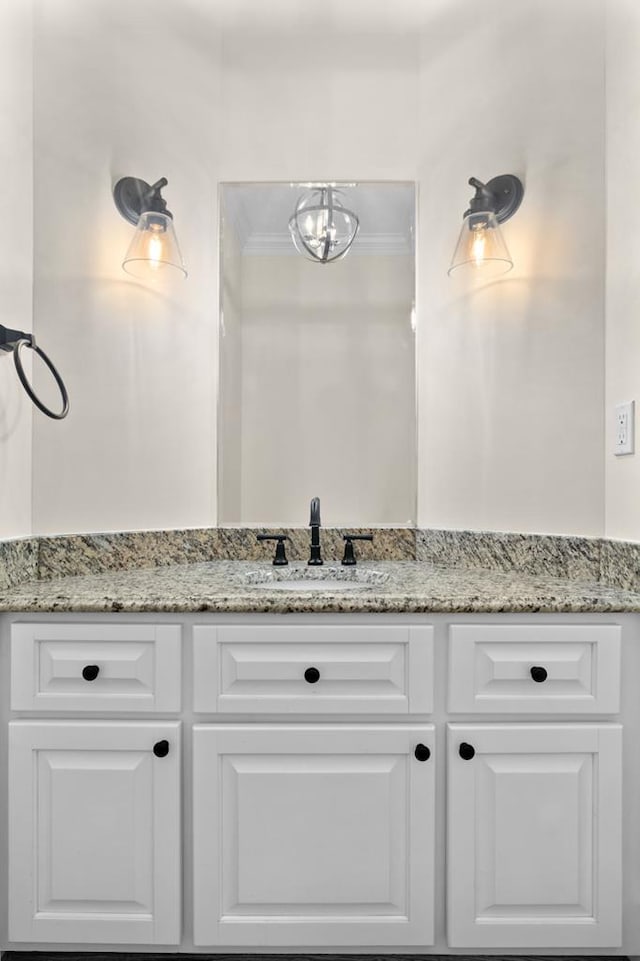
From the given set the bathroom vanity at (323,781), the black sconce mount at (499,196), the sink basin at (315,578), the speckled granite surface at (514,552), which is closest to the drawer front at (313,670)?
the bathroom vanity at (323,781)

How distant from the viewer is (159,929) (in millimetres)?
1225

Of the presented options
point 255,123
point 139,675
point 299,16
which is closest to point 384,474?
point 139,675

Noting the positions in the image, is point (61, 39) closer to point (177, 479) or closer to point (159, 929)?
point (177, 479)

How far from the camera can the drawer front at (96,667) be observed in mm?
1231

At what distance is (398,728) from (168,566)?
0.88 metres

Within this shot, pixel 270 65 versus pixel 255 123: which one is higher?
pixel 270 65

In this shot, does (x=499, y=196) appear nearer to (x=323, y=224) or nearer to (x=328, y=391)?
(x=323, y=224)

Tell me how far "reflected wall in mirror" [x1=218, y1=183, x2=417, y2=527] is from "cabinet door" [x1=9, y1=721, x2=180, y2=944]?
83 centimetres

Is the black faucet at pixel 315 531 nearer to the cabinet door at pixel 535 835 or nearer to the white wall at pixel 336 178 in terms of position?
the white wall at pixel 336 178

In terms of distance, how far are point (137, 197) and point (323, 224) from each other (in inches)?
23.3

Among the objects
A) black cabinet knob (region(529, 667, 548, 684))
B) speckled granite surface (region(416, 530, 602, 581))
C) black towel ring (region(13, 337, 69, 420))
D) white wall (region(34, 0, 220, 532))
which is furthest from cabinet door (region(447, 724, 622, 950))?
black towel ring (region(13, 337, 69, 420))

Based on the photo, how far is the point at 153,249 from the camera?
5.80ft

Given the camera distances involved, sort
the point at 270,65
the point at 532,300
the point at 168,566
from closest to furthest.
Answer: the point at 532,300, the point at 168,566, the point at 270,65

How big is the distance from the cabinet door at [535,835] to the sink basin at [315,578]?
1.80 ft
